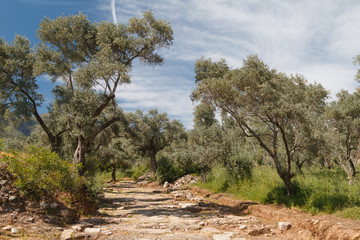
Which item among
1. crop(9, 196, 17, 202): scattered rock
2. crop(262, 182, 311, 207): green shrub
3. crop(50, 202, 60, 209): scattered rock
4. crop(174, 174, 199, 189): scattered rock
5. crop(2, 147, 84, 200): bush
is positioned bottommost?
crop(174, 174, 199, 189): scattered rock

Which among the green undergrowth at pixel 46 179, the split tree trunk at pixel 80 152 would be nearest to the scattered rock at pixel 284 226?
the green undergrowth at pixel 46 179

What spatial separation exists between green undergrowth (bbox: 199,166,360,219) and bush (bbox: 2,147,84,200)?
10287mm

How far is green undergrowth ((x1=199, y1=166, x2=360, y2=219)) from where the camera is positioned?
9.23 meters

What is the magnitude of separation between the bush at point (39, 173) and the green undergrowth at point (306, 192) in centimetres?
1029

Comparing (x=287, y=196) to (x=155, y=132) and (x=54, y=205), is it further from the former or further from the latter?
(x=155, y=132)

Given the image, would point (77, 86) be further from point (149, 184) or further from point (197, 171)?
point (149, 184)

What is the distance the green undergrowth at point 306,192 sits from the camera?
9234 millimetres

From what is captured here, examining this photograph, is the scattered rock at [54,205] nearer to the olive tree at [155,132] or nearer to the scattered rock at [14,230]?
the scattered rock at [14,230]

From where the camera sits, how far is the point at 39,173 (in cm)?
888

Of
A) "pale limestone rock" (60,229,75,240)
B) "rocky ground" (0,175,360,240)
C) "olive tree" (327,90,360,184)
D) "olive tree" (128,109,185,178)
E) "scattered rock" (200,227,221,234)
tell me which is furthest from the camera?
"olive tree" (128,109,185,178)

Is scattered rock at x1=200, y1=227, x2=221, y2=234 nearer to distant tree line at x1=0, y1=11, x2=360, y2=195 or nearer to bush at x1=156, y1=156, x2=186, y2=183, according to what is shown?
distant tree line at x1=0, y1=11, x2=360, y2=195

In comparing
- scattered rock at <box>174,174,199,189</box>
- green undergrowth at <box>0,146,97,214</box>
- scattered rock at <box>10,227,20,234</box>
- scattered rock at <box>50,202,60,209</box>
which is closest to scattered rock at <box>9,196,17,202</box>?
green undergrowth at <box>0,146,97,214</box>

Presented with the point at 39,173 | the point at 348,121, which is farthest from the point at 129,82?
the point at 348,121

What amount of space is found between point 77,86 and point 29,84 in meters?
3.67
